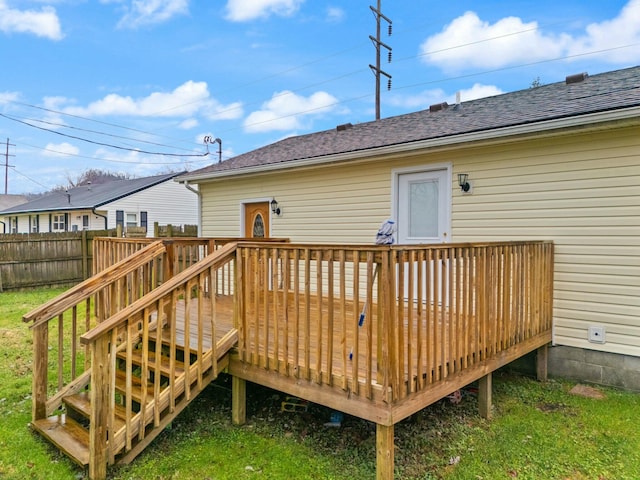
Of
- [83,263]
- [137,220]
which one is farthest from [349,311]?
[137,220]

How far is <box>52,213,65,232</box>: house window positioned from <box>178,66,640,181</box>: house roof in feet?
50.9

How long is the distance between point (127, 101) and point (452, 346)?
37061 millimetres

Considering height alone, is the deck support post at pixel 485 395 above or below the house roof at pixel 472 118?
below

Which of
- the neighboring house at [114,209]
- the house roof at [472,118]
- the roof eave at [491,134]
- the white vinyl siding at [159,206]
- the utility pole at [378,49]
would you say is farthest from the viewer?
the white vinyl siding at [159,206]

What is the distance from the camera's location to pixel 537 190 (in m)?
4.91

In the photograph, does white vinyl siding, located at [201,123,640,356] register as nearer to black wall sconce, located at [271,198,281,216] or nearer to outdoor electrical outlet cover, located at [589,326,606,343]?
outdoor electrical outlet cover, located at [589,326,606,343]

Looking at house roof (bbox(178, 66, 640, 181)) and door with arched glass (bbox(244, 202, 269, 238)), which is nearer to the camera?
house roof (bbox(178, 66, 640, 181))

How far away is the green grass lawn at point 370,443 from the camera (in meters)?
2.94

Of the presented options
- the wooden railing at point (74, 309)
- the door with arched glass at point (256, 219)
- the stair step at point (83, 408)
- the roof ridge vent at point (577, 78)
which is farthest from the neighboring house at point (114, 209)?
the stair step at point (83, 408)

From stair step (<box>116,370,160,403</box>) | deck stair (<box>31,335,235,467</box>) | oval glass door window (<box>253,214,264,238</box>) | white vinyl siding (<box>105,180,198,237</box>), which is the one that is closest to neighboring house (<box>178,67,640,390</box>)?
oval glass door window (<box>253,214,264,238</box>)

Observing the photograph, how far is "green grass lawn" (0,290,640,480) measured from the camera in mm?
2939

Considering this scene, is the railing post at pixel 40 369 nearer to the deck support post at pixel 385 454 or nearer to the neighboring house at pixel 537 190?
the deck support post at pixel 385 454

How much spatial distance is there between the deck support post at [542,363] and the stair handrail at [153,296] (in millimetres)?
3764

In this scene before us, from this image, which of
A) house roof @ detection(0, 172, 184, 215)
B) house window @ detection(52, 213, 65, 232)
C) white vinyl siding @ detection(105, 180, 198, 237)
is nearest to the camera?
house roof @ detection(0, 172, 184, 215)
